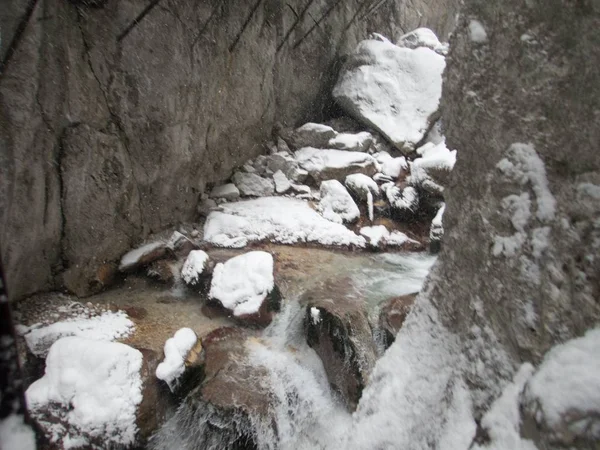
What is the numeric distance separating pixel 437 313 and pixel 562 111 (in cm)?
104

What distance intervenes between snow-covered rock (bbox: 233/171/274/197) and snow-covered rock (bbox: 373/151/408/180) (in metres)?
2.72

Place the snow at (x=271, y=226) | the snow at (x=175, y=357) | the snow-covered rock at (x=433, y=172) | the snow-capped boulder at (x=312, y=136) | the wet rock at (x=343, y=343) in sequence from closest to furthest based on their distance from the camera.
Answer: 1. the snow at (x=175, y=357)
2. the wet rock at (x=343, y=343)
3. the snow at (x=271, y=226)
4. the snow-covered rock at (x=433, y=172)
5. the snow-capped boulder at (x=312, y=136)

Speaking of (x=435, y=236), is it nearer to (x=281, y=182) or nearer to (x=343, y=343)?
(x=281, y=182)

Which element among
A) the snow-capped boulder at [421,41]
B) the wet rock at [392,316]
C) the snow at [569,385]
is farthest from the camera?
the snow-capped boulder at [421,41]

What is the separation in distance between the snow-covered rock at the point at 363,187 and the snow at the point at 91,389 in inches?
207

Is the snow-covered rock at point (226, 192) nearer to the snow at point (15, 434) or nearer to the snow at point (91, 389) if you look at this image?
the snow at point (91, 389)

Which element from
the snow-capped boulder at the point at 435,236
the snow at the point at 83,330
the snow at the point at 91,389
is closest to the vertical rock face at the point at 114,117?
the snow at the point at 83,330

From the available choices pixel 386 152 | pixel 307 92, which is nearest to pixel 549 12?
pixel 386 152

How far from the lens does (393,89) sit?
9914mm

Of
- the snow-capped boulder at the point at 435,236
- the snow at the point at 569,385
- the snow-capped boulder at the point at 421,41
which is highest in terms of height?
the snow-capped boulder at the point at 421,41

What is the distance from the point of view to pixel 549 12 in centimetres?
136

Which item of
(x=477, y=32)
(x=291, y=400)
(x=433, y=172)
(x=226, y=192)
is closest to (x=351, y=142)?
(x=433, y=172)

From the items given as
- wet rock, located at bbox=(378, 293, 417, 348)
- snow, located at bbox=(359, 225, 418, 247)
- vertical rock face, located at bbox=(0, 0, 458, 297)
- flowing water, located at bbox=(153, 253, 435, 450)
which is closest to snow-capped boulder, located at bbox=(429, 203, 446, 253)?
snow, located at bbox=(359, 225, 418, 247)

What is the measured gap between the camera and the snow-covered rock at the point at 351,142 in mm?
8633
